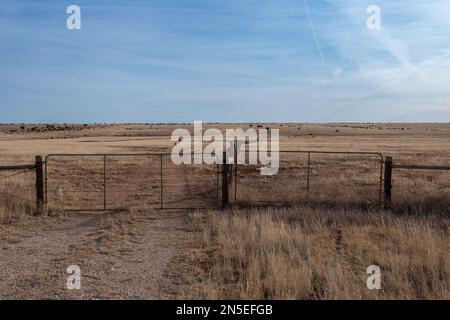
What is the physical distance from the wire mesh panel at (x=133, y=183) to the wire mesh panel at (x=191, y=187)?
1.51ft

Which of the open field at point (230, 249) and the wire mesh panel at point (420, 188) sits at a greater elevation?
the wire mesh panel at point (420, 188)

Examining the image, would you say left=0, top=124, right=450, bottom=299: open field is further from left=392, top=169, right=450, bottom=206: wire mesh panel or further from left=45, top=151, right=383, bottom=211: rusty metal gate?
left=45, top=151, right=383, bottom=211: rusty metal gate

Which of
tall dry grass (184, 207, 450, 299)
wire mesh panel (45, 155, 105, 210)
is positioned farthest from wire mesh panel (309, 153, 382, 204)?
wire mesh panel (45, 155, 105, 210)

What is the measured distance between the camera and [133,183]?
805 inches

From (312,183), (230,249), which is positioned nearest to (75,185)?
(312,183)

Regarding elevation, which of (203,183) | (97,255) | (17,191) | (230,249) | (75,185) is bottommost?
(97,255)

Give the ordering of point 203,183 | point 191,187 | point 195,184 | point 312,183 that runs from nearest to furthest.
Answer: point 191,187 → point 312,183 → point 195,184 → point 203,183

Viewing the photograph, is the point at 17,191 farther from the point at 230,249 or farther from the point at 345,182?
the point at 345,182

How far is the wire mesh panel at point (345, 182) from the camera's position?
15444 millimetres

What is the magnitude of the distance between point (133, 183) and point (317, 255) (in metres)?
13.2

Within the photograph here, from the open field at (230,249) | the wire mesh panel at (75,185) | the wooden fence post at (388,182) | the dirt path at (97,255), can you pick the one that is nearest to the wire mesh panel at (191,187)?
the open field at (230,249)

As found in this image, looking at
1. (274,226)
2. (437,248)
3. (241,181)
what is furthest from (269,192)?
(437,248)

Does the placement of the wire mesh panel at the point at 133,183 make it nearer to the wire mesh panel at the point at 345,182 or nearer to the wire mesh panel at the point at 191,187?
the wire mesh panel at the point at 191,187
